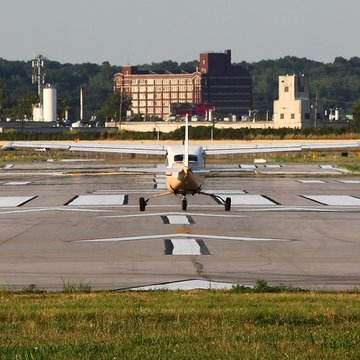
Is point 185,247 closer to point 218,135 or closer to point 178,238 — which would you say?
point 178,238

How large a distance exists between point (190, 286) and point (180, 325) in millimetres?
6097

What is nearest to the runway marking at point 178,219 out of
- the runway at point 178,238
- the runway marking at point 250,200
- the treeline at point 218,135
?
the runway at point 178,238

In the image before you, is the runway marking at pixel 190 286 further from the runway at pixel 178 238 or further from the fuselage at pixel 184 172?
the fuselage at pixel 184 172

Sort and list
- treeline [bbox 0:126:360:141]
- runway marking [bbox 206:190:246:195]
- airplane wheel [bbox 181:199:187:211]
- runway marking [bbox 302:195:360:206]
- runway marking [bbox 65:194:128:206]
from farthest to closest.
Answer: treeline [bbox 0:126:360:141] → runway marking [bbox 206:190:246:195] → runway marking [bbox 65:194:128:206] → runway marking [bbox 302:195:360:206] → airplane wheel [bbox 181:199:187:211]

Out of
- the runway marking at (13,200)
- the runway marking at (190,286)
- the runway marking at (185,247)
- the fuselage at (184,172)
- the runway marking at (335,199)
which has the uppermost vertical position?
the fuselage at (184,172)

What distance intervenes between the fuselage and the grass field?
2209 cm

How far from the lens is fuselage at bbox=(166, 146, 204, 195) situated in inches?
1704

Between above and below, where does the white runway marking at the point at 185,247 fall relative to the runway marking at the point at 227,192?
above

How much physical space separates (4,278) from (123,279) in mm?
2413

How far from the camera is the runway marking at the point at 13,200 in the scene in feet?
162

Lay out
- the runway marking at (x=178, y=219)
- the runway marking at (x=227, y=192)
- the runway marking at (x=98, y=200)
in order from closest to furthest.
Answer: the runway marking at (x=178, y=219) → the runway marking at (x=98, y=200) → the runway marking at (x=227, y=192)

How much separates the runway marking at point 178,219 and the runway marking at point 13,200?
1024cm

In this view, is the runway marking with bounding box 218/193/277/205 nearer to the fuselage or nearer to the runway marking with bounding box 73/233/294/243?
the fuselage

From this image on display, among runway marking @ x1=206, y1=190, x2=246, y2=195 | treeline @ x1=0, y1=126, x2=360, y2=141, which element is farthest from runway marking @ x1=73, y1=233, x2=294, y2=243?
treeline @ x1=0, y1=126, x2=360, y2=141
